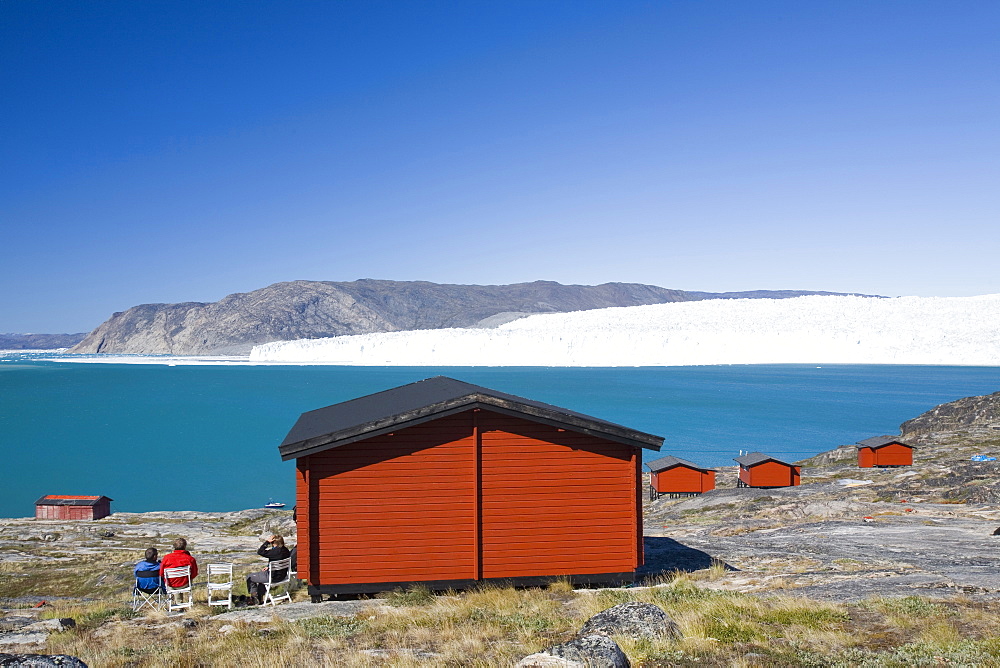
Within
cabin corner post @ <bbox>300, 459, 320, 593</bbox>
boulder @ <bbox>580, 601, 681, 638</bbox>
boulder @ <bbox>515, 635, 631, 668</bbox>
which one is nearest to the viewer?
boulder @ <bbox>515, 635, 631, 668</bbox>

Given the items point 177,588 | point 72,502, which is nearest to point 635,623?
point 177,588

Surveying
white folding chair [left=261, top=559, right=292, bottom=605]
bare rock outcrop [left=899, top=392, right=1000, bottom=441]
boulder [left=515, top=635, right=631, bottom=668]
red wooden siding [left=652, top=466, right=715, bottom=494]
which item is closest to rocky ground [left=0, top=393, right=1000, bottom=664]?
white folding chair [left=261, top=559, right=292, bottom=605]

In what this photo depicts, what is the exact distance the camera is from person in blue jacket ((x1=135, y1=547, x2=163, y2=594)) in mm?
11766

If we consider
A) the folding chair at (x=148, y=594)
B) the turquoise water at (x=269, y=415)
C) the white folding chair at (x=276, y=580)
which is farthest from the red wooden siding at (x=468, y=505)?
the turquoise water at (x=269, y=415)

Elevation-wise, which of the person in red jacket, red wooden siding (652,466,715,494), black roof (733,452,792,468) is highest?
the person in red jacket

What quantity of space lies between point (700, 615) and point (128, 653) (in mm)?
6658

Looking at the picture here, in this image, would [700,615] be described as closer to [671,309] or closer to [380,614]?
[380,614]

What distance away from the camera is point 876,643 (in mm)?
7875

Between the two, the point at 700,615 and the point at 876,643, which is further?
the point at 700,615

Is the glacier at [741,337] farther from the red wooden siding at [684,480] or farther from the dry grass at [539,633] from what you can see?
the dry grass at [539,633]

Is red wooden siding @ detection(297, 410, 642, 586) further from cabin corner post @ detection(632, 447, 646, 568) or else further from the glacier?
the glacier

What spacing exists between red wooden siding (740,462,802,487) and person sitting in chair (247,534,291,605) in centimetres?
2414

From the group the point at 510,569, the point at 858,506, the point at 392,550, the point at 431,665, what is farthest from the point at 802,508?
the point at 431,665

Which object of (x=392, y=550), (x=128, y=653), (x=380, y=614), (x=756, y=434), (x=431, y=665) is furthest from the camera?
(x=756, y=434)
